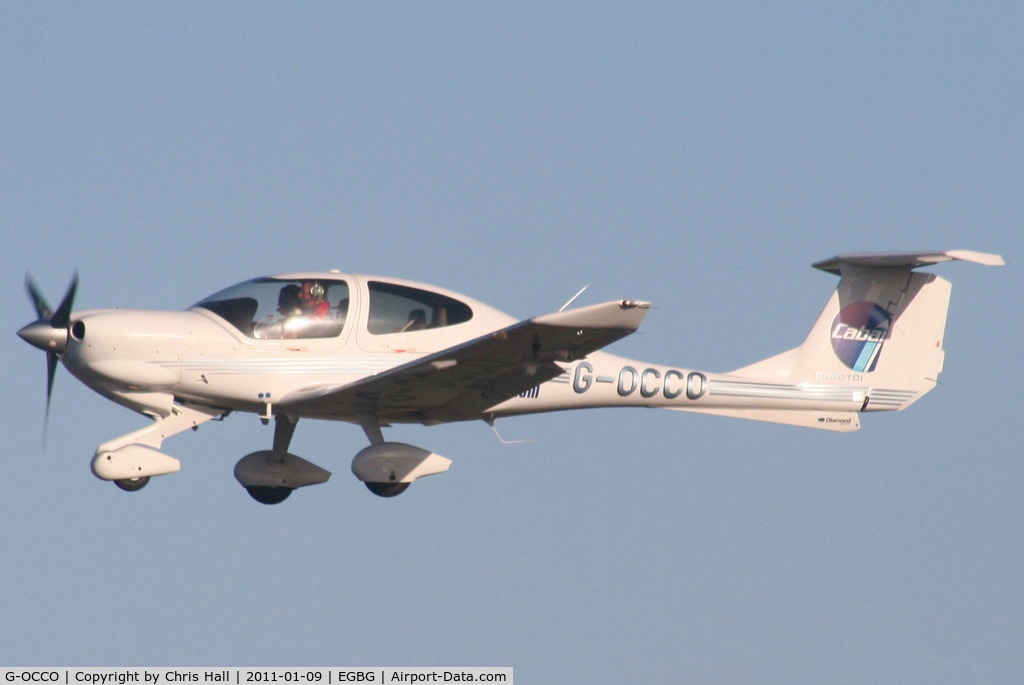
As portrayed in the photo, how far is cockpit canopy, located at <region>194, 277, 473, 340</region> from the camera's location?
579 inches

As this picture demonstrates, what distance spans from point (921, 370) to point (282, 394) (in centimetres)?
765

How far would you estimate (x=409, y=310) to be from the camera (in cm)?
1506

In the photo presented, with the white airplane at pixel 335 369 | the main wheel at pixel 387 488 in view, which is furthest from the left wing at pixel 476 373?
the main wheel at pixel 387 488

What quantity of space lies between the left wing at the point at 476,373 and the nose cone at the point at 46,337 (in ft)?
7.18

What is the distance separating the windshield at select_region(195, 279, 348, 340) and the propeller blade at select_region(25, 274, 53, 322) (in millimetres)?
1601

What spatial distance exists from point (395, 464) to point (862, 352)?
599 centimetres

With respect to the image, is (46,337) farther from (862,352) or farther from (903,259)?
(903,259)

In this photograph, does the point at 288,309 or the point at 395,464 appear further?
the point at 395,464

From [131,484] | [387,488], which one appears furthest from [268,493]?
[131,484]

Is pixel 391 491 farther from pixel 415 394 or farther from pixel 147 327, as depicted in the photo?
pixel 147 327

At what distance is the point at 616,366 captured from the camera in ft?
53.0

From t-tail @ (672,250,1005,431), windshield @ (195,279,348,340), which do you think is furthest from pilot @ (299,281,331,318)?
t-tail @ (672,250,1005,431)

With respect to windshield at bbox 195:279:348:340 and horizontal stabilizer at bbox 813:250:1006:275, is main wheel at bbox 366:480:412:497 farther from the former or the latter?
horizontal stabilizer at bbox 813:250:1006:275

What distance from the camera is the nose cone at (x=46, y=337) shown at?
14195mm
